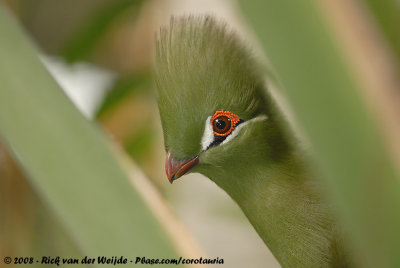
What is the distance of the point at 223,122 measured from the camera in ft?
2.02

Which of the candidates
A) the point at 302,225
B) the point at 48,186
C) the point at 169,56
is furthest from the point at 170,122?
the point at 48,186

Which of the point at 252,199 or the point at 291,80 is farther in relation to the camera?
the point at 252,199

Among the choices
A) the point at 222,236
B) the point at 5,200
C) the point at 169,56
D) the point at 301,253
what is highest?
the point at 169,56

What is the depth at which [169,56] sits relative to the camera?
1.96 ft

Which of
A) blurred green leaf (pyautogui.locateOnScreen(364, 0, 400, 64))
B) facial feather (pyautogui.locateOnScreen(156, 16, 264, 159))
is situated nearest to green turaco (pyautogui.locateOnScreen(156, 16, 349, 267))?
facial feather (pyautogui.locateOnScreen(156, 16, 264, 159))

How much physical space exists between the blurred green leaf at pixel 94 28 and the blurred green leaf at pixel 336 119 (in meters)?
0.73

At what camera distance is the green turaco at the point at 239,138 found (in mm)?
593

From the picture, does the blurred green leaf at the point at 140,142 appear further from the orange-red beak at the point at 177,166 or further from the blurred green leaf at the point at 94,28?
the orange-red beak at the point at 177,166

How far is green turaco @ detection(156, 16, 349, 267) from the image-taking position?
23.3 inches

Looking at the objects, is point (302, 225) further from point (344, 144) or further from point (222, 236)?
point (222, 236)

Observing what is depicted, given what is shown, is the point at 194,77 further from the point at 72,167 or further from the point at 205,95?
the point at 72,167

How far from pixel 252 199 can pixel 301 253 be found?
3.9 inches

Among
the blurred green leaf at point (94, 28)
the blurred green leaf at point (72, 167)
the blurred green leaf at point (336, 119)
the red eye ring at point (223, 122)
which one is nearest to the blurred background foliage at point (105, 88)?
the blurred green leaf at point (94, 28)

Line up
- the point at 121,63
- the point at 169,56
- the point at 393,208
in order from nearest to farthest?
1. the point at 393,208
2. the point at 169,56
3. the point at 121,63
